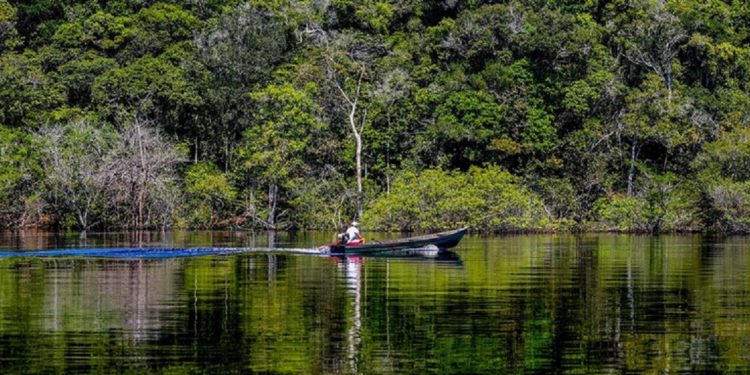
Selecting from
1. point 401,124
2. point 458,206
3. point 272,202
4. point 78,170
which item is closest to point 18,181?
point 78,170

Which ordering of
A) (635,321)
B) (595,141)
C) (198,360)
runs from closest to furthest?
(198,360), (635,321), (595,141)

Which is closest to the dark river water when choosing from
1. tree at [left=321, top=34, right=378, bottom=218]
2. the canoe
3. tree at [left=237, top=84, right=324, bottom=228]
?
the canoe

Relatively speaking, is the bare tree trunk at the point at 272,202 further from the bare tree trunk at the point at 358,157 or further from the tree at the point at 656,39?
the tree at the point at 656,39

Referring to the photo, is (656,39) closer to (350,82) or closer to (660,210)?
(660,210)

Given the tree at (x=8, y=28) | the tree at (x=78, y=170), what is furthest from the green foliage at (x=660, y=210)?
the tree at (x=8, y=28)

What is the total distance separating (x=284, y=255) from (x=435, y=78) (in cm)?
2978

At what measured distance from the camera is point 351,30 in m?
76.4

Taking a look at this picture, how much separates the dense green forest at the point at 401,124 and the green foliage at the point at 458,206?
0.11 meters

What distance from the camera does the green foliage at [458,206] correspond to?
64.8 m

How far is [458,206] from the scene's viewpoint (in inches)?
2537

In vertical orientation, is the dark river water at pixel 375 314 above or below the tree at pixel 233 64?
below

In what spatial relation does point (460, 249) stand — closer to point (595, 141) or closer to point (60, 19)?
point (595, 141)

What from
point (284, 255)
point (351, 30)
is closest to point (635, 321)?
point (284, 255)

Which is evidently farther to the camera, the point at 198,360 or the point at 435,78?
the point at 435,78
